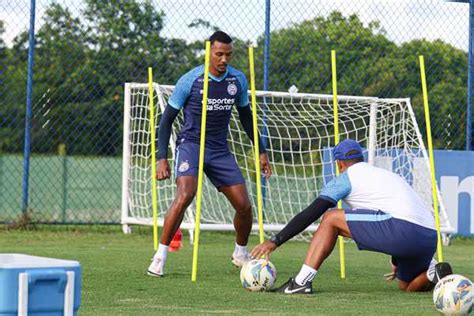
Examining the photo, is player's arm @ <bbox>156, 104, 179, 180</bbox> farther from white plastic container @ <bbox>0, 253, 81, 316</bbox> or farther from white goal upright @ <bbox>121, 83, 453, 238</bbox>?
white goal upright @ <bbox>121, 83, 453, 238</bbox>

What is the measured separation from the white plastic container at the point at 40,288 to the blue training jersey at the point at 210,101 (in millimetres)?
4765

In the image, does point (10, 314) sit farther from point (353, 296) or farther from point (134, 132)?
point (134, 132)

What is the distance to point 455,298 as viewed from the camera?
704 centimetres

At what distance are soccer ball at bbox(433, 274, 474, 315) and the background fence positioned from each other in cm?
771

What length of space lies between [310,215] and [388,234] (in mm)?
570

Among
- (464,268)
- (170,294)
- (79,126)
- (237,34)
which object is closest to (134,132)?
(79,126)

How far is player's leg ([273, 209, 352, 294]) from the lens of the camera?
8.12m

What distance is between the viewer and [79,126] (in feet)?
47.9

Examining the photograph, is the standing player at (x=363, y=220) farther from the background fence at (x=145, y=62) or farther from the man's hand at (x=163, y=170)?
the background fence at (x=145, y=62)

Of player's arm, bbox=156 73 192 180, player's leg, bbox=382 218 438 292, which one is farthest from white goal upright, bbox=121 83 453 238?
player's leg, bbox=382 218 438 292

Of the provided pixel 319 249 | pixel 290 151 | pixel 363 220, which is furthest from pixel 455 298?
pixel 290 151

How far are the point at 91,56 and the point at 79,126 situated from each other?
0.98m

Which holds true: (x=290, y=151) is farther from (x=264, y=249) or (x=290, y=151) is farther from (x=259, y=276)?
(x=264, y=249)

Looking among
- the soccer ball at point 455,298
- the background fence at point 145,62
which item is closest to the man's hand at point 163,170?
the soccer ball at point 455,298
